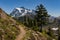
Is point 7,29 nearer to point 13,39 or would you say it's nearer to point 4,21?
point 13,39

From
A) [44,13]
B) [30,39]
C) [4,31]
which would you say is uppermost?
[44,13]

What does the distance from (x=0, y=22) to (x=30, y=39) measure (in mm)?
9421

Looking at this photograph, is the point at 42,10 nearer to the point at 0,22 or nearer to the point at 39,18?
the point at 39,18

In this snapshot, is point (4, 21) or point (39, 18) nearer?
point (4, 21)

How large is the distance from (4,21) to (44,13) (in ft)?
78.9

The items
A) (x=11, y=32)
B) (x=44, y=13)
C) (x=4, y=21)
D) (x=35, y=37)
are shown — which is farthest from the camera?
(x=44, y=13)

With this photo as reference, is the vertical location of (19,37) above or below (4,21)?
below

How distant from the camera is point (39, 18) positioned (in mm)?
64562

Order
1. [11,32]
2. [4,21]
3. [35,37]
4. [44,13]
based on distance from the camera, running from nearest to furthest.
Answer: [11,32] < [35,37] < [4,21] < [44,13]

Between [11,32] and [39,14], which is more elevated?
[39,14]

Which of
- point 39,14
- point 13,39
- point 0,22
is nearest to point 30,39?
point 13,39

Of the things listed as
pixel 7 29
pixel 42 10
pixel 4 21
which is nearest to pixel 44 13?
pixel 42 10

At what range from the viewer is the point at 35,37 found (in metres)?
40.2

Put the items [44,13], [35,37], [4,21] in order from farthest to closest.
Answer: [44,13] → [4,21] → [35,37]
